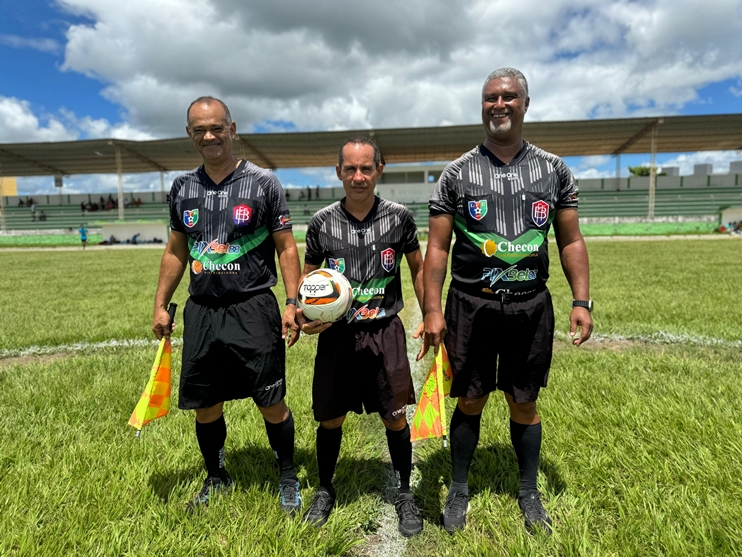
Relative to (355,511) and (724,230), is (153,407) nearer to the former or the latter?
(355,511)

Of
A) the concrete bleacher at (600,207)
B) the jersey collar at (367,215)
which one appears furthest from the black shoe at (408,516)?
the concrete bleacher at (600,207)

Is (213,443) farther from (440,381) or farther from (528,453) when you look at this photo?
(528,453)

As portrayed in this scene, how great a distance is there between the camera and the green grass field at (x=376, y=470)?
2145mm

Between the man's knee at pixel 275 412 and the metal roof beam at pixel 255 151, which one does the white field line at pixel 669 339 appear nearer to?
the man's knee at pixel 275 412

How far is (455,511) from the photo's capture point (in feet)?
7.73

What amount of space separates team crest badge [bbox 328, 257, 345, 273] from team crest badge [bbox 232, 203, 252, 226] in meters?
0.50

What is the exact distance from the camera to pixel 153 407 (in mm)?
2553

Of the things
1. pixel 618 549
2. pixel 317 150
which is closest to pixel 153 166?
pixel 317 150

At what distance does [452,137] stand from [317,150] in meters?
11.2

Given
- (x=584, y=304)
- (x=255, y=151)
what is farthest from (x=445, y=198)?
(x=255, y=151)

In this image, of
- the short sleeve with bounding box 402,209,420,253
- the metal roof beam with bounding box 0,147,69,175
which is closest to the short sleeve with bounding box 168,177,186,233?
the short sleeve with bounding box 402,209,420,253

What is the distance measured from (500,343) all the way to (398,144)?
36714 mm

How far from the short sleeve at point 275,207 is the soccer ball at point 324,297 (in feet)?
1.48

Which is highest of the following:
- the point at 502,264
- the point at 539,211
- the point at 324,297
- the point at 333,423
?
the point at 539,211
